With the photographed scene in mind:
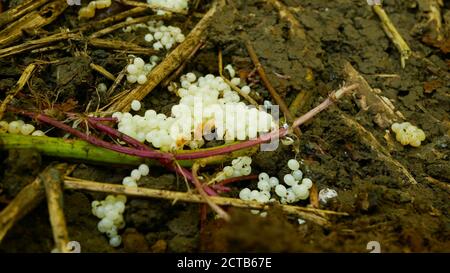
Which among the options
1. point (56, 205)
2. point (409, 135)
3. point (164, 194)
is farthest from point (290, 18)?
point (56, 205)

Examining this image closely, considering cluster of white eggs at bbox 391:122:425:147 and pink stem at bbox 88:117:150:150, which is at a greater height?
pink stem at bbox 88:117:150:150

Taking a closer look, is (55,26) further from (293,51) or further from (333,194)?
(333,194)

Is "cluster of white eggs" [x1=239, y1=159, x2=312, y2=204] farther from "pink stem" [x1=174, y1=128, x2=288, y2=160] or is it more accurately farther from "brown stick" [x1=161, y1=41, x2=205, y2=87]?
"brown stick" [x1=161, y1=41, x2=205, y2=87]

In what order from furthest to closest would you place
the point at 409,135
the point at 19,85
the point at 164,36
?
the point at 164,36, the point at 409,135, the point at 19,85

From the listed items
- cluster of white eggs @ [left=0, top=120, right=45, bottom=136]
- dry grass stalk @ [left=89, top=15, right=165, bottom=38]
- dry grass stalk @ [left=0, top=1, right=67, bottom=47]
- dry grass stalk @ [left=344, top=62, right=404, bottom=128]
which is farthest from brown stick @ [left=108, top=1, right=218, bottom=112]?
dry grass stalk @ [left=344, top=62, right=404, bottom=128]

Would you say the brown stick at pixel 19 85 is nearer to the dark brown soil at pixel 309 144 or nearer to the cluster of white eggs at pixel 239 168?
the dark brown soil at pixel 309 144

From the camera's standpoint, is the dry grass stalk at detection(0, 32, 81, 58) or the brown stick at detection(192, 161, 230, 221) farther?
the dry grass stalk at detection(0, 32, 81, 58)

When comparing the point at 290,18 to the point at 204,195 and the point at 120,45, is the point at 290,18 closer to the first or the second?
the point at 120,45
